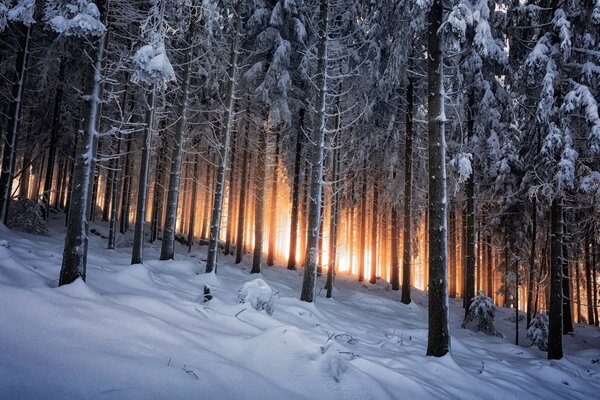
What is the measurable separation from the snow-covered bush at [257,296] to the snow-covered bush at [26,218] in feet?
37.8

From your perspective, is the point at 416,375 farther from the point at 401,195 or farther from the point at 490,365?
the point at 401,195

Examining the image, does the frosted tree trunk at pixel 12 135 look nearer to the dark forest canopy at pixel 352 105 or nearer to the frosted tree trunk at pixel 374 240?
the dark forest canopy at pixel 352 105

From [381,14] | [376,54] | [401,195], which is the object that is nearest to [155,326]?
[381,14]

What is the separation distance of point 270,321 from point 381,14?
8856 mm

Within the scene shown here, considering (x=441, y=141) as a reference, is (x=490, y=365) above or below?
below

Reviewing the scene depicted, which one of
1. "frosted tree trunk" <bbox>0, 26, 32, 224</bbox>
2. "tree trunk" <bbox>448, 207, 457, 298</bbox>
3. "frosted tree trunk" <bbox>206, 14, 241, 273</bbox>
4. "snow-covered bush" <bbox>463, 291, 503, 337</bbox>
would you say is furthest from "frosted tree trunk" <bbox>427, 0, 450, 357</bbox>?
"tree trunk" <bbox>448, 207, 457, 298</bbox>

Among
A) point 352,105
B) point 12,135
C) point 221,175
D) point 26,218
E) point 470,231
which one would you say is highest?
point 352,105

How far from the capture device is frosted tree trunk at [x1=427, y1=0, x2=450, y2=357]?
7.14 m

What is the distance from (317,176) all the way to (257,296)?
4.64 metres

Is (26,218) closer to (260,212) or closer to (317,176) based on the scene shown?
(260,212)

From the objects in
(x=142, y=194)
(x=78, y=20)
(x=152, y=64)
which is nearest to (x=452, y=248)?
(x=142, y=194)

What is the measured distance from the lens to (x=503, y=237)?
22078 millimetres

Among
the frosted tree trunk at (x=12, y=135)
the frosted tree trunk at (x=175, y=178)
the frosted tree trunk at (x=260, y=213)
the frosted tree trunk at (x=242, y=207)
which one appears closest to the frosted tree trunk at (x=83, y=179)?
the frosted tree trunk at (x=175, y=178)

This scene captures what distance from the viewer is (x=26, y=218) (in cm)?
1369
